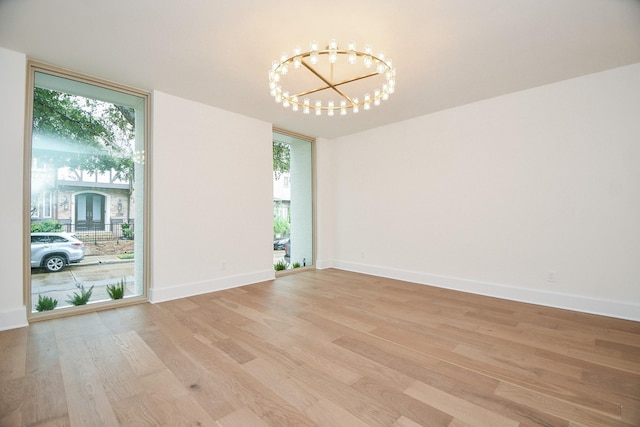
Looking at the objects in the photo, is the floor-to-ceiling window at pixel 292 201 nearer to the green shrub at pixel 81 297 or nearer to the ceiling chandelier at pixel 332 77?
the ceiling chandelier at pixel 332 77

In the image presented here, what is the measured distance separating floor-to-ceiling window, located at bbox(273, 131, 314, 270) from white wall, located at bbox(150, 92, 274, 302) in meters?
0.31

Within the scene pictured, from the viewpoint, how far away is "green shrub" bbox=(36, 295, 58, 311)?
9.18 ft

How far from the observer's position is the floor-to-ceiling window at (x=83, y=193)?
9.25 feet

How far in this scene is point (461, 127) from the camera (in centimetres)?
392

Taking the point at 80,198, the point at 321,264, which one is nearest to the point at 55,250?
the point at 80,198

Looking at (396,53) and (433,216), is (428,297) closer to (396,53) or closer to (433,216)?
(433,216)

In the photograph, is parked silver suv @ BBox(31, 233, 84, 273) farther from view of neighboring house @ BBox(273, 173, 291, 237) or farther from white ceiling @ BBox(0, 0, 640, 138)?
view of neighboring house @ BBox(273, 173, 291, 237)

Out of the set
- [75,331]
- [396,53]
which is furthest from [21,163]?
[396,53]

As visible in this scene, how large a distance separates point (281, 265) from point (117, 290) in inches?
97.1

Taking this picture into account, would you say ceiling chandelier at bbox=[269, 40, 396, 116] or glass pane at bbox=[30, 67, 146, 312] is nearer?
ceiling chandelier at bbox=[269, 40, 396, 116]

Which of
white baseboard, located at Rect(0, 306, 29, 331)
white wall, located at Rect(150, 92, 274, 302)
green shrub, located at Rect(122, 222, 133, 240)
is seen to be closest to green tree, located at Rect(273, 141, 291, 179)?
white wall, located at Rect(150, 92, 274, 302)

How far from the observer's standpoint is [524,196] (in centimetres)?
341

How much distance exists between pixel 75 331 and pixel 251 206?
2.53m

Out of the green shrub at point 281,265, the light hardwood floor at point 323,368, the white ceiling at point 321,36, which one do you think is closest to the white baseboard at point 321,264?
the green shrub at point 281,265
